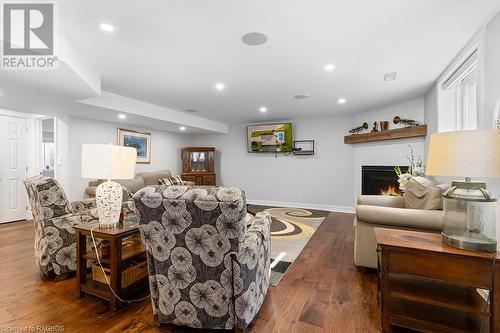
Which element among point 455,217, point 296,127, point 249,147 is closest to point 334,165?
point 296,127

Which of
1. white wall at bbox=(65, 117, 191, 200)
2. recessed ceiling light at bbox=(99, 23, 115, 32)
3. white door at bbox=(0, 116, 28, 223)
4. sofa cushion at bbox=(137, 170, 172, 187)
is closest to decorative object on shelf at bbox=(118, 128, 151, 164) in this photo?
white wall at bbox=(65, 117, 191, 200)

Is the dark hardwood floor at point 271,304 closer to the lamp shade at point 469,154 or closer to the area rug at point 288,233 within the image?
the area rug at point 288,233

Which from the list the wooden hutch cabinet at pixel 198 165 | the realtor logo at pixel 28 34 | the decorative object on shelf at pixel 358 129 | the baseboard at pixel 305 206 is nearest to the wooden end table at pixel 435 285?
the realtor logo at pixel 28 34

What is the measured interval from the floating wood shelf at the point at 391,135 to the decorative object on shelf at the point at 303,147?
915 millimetres

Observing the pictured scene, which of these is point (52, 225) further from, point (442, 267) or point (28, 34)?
point (442, 267)

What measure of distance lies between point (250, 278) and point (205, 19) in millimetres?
2066

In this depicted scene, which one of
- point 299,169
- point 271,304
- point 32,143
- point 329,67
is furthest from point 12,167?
point 299,169

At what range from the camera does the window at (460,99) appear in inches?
106

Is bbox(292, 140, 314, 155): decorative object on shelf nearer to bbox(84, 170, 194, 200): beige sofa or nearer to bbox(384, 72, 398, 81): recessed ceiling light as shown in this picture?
bbox(384, 72, 398, 81): recessed ceiling light

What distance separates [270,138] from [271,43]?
4.06 m

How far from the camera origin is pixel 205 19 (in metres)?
1.94

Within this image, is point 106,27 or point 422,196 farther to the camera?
point 422,196

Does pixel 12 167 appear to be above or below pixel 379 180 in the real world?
above

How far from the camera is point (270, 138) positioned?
20.8ft
